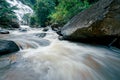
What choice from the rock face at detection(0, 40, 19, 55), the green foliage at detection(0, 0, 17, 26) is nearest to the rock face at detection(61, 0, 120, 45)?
the rock face at detection(0, 40, 19, 55)

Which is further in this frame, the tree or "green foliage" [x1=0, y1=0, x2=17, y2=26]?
the tree

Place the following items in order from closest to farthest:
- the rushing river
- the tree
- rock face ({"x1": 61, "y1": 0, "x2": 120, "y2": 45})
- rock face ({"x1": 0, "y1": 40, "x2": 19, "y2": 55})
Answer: the rushing river → rock face ({"x1": 0, "y1": 40, "x2": 19, "y2": 55}) → rock face ({"x1": 61, "y1": 0, "x2": 120, "y2": 45}) → the tree

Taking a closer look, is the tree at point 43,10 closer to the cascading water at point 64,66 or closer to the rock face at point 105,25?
the rock face at point 105,25

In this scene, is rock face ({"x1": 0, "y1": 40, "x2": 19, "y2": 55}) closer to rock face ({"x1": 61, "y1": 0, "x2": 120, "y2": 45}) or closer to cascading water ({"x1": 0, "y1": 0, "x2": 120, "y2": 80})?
cascading water ({"x1": 0, "y1": 0, "x2": 120, "y2": 80})

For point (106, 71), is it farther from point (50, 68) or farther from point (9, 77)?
point (9, 77)

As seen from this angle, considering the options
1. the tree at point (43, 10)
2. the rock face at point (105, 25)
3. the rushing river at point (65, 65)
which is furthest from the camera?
the tree at point (43, 10)

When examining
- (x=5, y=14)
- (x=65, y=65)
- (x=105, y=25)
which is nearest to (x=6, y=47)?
(x=65, y=65)

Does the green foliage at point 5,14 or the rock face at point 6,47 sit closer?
the rock face at point 6,47

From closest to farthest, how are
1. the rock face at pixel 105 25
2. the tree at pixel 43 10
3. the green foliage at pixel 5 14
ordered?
1. the rock face at pixel 105 25
2. the green foliage at pixel 5 14
3. the tree at pixel 43 10

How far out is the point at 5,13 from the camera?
52.9 feet

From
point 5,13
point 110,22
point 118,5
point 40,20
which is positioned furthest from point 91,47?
point 40,20

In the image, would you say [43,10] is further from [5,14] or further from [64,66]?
[64,66]

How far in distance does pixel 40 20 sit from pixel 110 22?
50.1 ft

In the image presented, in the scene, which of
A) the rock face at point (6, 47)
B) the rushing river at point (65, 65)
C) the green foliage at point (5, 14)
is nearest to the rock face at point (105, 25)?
the rushing river at point (65, 65)
